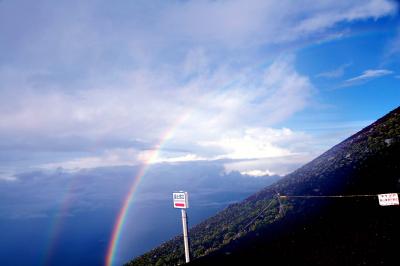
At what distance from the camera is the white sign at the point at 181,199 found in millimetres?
18375

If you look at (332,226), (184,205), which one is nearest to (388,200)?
(332,226)

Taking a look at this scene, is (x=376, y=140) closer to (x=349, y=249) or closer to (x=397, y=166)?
(x=397, y=166)

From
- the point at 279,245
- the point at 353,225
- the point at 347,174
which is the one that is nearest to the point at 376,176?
the point at 347,174

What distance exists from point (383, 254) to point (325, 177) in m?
16.0

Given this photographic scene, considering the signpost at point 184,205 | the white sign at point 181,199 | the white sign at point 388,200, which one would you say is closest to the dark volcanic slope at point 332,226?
the white sign at point 388,200

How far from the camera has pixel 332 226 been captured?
1467 cm

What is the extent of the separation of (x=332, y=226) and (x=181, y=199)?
756cm

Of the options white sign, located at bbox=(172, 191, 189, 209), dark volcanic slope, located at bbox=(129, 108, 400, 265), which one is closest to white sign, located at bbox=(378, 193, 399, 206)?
dark volcanic slope, located at bbox=(129, 108, 400, 265)

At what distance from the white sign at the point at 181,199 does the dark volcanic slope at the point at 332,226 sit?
2745mm

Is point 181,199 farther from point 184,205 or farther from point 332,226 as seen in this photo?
point 332,226

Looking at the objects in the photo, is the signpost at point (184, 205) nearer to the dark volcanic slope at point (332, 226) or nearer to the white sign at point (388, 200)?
the dark volcanic slope at point (332, 226)

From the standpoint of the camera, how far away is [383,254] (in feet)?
36.1

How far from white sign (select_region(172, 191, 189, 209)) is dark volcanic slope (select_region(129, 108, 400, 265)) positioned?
2.74 meters

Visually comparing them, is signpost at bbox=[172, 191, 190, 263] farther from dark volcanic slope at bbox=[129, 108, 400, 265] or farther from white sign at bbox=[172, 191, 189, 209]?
dark volcanic slope at bbox=[129, 108, 400, 265]
